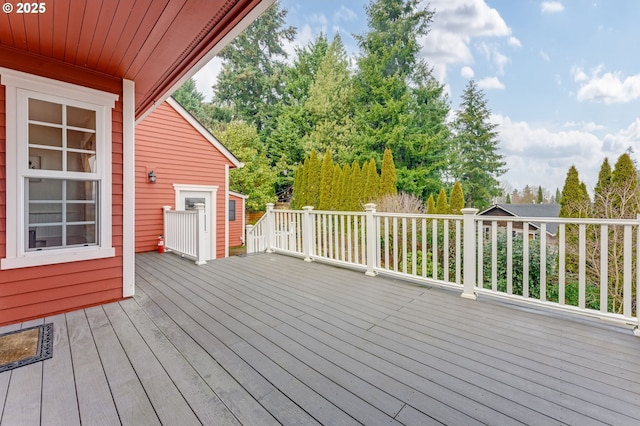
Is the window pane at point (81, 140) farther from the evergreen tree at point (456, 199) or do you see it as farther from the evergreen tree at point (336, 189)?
the evergreen tree at point (456, 199)

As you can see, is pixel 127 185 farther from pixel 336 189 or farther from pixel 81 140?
pixel 336 189

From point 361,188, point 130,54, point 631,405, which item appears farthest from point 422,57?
point 631,405

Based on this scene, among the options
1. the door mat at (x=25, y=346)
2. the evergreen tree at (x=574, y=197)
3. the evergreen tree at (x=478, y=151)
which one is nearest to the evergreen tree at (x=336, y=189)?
the evergreen tree at (x=574, y=197)

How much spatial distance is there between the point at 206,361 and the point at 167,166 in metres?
5.87

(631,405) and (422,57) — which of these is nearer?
(631,405)

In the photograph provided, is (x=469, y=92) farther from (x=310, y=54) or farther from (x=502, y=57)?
(x=310, y=54)

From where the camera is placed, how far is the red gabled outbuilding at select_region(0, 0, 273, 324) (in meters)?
1.98

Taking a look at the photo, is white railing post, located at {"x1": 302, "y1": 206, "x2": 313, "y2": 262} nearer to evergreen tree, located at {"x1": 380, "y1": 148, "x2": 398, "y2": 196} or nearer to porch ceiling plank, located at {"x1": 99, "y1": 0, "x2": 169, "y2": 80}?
porch ceiling plank, located at {"x1": 99, "y1": 0, "x2": 169, "y2": 80}

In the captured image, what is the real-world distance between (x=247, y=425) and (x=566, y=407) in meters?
1.58

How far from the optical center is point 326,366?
171 centimetres

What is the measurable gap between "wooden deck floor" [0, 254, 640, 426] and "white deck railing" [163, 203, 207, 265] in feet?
5.68

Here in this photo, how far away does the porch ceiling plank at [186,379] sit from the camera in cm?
131

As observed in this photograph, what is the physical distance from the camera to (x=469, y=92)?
53.4 ft

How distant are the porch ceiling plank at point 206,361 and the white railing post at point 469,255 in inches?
93.2
